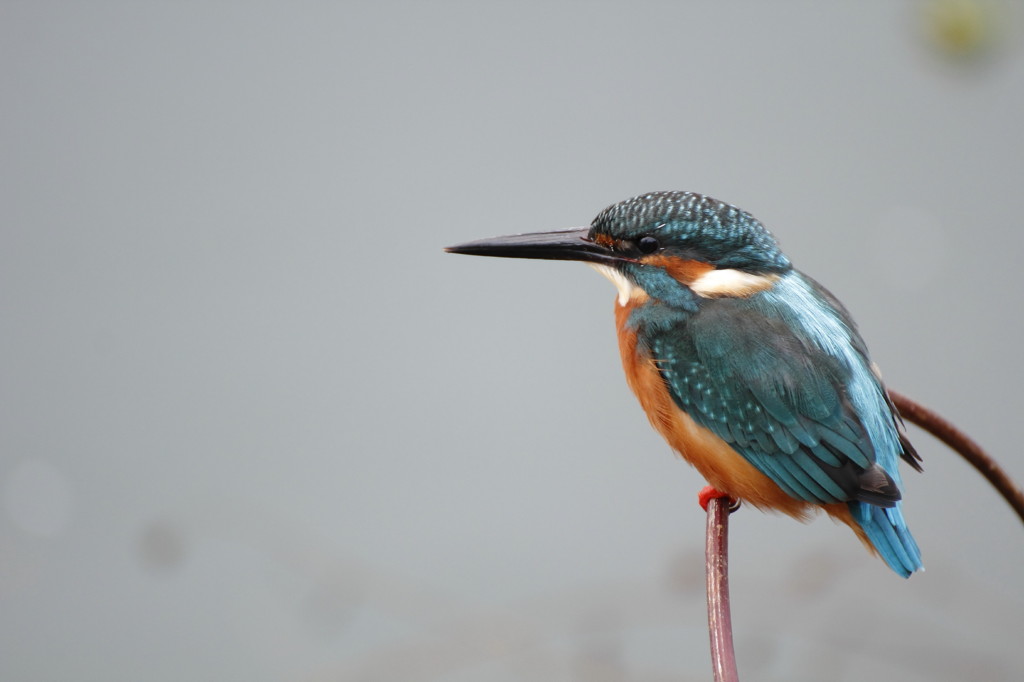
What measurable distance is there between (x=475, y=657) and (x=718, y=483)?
0.92 meters

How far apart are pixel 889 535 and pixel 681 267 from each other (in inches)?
15.8

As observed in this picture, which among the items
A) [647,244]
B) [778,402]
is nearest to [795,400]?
[778,402]

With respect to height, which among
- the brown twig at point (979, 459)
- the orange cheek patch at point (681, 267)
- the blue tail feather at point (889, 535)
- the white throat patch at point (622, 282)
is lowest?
the blue tail feather at point (889, 535)

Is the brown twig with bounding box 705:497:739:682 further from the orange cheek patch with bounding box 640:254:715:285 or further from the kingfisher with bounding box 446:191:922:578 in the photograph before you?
the orange cheek patch with bounding box 640:254:715:285

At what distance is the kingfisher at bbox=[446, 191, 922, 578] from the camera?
1.14 metres

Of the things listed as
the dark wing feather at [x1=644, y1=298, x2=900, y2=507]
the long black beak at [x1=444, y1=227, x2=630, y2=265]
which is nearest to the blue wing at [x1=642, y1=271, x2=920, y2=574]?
the dark wing feather at [x1=644, y1=298, x2=900, y2=507]

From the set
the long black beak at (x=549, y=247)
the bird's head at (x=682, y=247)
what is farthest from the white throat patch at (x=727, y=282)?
the long black beak at (x=549, y=247)

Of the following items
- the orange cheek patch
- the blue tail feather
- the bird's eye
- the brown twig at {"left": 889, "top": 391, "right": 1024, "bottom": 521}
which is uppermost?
the bird's eye

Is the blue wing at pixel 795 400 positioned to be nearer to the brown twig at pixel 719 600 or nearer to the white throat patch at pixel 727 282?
the white throat patch at pixel 727 282

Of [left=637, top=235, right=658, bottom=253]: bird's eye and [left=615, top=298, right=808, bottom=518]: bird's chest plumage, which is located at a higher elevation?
[left=637, top=235, right=658, bottom=253]: bird's eye

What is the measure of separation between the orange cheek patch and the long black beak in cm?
4

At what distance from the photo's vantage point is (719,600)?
2.69 feet

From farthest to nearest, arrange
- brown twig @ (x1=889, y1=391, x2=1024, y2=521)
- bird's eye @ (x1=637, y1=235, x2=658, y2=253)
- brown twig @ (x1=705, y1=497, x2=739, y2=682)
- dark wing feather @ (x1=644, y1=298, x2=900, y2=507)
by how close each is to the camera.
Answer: bird's eye @ (x1=637, y1=235, x2=658, y2=253) < dark wing feather @ (x1=644, y1=298, x2=900, y2=507) < brown twig @ (x1=889, y1=391, x2=1024, y2=521) < brown twig @ (x1=705, y1=497, x2=739, y2=682)

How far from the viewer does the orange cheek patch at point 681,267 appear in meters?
1.22
